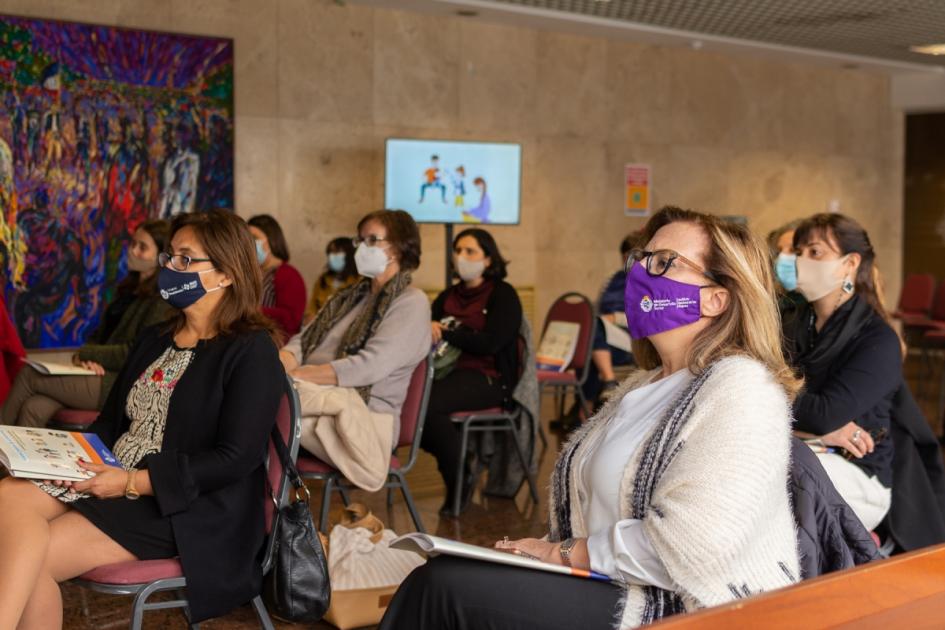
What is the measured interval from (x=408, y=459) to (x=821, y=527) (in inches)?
89.5

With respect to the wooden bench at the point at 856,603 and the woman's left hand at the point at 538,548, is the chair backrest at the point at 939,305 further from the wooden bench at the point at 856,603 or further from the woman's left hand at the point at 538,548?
the wooden bench at the point at 856,603

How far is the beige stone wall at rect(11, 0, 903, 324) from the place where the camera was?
793 centimetres

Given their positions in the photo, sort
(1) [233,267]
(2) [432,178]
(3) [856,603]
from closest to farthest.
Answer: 1. (3) [856,603]
2. (1) [233,267]
3. (2) [432,178]

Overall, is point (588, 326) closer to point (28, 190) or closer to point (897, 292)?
point (28, 190)

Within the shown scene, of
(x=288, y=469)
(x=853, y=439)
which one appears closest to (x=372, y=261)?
(x=288, y=469)

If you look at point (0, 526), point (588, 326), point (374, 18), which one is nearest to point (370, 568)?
point (0, 526)

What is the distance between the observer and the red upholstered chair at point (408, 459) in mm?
3650

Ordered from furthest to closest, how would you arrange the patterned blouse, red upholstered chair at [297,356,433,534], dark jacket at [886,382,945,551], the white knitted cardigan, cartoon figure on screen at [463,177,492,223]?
cartoon figure on screen at [463,177,492,223] → red upholstered chair at [297,356,433,534] → dark jacket at [886,382,945,551] → the patterned blouse → the white knitted cardigan

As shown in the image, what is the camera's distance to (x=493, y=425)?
5.19 metres

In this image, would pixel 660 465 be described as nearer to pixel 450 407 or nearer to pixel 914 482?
pixel 914 482

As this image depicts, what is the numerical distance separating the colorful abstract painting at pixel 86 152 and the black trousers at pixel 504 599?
231 inches

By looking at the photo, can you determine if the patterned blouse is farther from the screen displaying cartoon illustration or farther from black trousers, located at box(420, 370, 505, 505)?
the screen displaying cartoon illustration

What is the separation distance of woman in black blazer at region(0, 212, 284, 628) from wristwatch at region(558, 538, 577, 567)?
937 mm

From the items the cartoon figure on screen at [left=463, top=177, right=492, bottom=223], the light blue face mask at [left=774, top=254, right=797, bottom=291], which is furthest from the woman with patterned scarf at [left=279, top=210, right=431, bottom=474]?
the cartoon figure on screen at [left=463, top=177, right=492, bottom=223]
